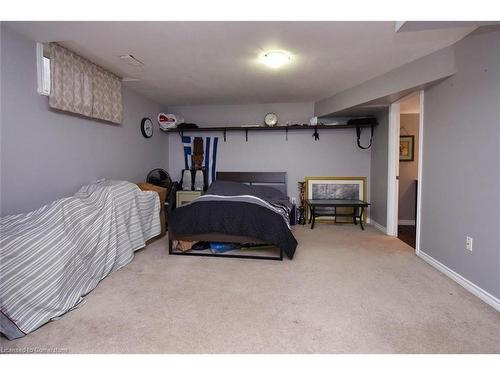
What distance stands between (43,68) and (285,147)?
3.59m

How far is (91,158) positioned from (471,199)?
384 cm

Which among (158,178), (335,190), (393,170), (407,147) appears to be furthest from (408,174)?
(158,178)

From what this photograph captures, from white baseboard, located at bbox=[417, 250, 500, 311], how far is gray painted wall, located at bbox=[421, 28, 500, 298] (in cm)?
4

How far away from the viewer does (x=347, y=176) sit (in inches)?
188

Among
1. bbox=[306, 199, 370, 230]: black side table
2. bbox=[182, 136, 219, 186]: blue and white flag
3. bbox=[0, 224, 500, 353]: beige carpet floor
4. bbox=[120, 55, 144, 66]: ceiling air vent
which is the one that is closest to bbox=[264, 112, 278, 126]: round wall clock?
bbox=[182, 136, 219, 186]: blue and white flag

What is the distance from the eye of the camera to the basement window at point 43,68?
2318mm

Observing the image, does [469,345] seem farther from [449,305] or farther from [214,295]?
[214,295]

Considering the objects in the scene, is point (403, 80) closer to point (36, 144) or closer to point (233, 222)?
point (233, 222)

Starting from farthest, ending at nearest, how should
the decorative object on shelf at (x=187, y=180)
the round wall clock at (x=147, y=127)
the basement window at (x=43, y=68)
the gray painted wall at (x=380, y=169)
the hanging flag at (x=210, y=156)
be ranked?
the hanging flag at (x=210, y=156) → the decorative object on shelf at (x=187, y=180) → the round wall clock at (x=147, y=127) → the gray painted wall at (x=380, y=169) → the basement window at (x=43, y=68)

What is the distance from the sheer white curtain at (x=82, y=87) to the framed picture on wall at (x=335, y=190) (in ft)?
10.9

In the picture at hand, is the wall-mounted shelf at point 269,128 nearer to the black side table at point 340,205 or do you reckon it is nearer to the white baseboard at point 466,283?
the black side table at point 340,205

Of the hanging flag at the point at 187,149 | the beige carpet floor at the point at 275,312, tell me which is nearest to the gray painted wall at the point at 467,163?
the beige carpet floor at the point at 275,312

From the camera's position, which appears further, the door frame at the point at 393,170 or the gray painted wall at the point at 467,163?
the door frame at the point at 393,170

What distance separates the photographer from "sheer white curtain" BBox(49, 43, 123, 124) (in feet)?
8.00
